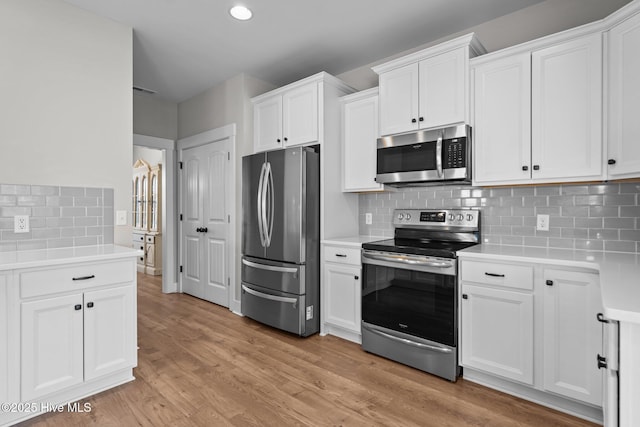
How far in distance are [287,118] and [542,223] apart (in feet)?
8.02

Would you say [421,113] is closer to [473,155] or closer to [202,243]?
[473,155]

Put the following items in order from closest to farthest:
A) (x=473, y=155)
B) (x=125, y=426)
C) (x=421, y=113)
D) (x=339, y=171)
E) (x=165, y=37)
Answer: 1. (x=125, y=426)
2. (x=473, y=155)
3. (x=421, y=113)
4. (x=165, y=37)
5. (x=339, y=171)

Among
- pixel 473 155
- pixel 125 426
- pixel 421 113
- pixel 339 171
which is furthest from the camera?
pixel 339 171

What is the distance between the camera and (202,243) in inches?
172

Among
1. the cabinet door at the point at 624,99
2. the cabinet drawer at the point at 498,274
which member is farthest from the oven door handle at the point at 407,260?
the cabinet door at the point at 624,99

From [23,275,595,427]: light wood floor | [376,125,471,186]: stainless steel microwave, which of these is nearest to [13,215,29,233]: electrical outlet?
[23,275,595,427]: light wood floor

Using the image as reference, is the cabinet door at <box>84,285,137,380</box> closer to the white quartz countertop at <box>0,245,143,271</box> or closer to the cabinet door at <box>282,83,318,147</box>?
the white quartz countertop at <box>0,245,143,271</box>

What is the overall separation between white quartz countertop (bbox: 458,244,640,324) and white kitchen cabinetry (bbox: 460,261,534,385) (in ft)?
0.29

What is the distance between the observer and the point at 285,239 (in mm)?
3102

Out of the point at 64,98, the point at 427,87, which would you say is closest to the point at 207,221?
the point at 64,98

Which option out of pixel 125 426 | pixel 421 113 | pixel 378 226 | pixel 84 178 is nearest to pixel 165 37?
pixel 84 178

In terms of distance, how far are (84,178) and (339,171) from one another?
217cm

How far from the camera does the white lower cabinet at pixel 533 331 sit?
184cm

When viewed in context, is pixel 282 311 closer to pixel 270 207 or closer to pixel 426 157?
pixel 270 207
